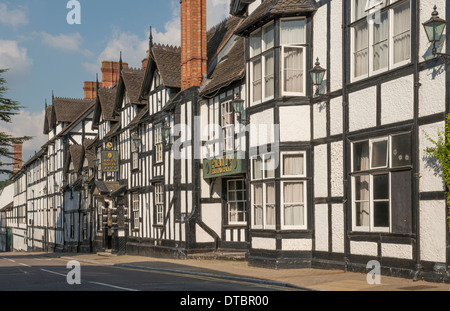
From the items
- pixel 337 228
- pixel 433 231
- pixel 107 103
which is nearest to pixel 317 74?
pixel 337 228

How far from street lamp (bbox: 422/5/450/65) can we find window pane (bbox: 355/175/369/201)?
377cm

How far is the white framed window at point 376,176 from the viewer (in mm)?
14273

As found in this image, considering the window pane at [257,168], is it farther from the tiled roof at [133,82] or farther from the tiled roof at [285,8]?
the tiled roof at [133,82]

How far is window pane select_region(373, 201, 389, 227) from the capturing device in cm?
1467

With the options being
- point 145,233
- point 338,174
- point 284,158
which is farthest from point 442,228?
point 145,233

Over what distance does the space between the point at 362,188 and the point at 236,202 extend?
8800 millimetres

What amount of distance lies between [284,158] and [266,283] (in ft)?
14.8

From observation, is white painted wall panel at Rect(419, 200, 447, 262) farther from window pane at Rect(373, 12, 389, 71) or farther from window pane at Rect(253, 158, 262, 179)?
window pane at Rect(253, 158, 262, 179)

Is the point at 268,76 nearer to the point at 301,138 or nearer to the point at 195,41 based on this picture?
the point at 301,138

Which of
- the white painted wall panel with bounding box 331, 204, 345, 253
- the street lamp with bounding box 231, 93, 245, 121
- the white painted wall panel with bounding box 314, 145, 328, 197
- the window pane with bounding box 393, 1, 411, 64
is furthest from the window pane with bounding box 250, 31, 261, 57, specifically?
the white painted wall panel with bounding box 331, 204, 345, 253

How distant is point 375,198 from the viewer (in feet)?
49.2

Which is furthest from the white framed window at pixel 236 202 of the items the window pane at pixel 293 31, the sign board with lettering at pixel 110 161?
the sign board with lettering at pixel 110 161

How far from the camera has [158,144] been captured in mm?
28625
